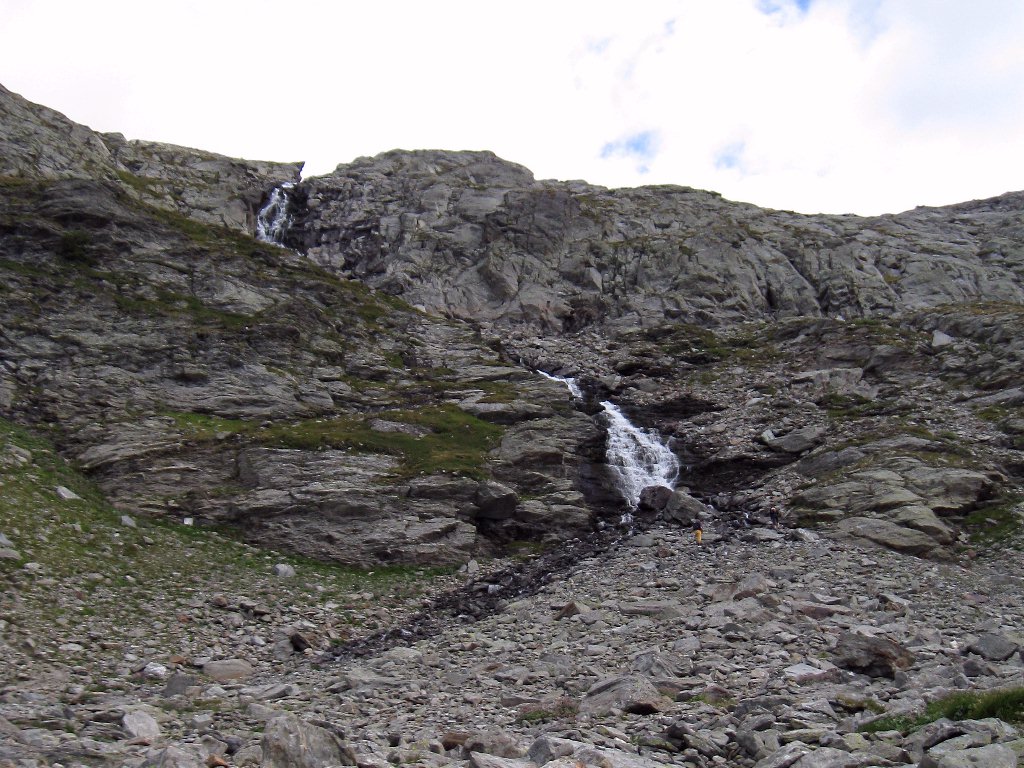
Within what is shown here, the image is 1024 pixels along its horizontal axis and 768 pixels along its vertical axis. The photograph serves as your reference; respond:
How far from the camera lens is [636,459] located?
153 ft

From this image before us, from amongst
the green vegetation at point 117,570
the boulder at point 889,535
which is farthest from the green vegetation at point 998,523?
the green vegetation at point 117,570

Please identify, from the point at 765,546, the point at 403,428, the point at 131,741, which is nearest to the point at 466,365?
the point at 403,428

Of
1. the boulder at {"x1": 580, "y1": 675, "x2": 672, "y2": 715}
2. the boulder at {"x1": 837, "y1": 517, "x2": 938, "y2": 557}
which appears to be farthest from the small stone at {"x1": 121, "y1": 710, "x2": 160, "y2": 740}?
the boulder at {"x1": 837, "y1": 517, "x2": 938, "y2": 557}

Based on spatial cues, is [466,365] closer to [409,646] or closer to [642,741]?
[409,646]

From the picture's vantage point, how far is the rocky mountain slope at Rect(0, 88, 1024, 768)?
1653 cm

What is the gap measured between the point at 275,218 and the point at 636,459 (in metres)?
64.9

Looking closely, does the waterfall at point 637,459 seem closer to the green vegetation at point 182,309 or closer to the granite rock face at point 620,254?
the green vegetation at point 182,309

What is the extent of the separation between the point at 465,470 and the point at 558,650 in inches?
703

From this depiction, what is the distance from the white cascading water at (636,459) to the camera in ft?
145

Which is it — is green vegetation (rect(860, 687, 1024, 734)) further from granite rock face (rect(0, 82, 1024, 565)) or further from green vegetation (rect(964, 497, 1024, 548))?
green vegetation (rect(964, 497, 1024, 548))

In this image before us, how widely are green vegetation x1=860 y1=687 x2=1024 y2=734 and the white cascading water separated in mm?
27947

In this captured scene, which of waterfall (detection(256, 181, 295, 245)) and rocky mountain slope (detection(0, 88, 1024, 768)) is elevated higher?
waterfall (detection(256, 181, 295, 245))

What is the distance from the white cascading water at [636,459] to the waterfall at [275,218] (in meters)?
56.4

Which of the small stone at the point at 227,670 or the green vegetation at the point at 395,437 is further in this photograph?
the green vegetation at the point at 395,437
